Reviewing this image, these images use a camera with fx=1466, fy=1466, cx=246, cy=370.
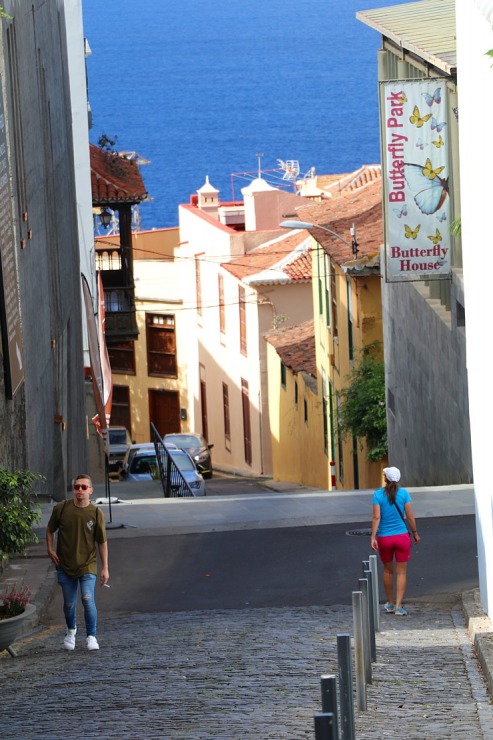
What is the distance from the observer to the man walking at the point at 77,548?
12828 mm

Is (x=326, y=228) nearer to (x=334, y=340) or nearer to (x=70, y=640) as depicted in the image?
(x=334, y=340)

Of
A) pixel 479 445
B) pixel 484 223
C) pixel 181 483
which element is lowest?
pixel 181 483

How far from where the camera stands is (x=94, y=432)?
143 ft

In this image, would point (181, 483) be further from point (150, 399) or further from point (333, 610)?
point (150, 399)

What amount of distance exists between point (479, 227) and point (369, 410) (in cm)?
2099

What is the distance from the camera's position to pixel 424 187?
76.1ft

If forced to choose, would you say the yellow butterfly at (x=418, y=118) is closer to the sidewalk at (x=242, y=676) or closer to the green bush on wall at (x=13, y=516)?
the sidewalk at (x=242, y=676)

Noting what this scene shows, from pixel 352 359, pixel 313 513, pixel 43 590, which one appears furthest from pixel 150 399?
pixel 43 590

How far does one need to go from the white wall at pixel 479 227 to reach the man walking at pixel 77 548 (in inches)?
133

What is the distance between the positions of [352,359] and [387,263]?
12758 millimetres

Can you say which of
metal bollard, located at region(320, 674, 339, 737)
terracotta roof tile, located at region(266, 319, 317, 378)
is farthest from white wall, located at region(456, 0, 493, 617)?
terracotta roof tile, located at region(266, 319, 317, 378)

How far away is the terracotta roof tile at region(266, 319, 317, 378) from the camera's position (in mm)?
43406

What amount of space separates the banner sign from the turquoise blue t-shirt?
31.6 feet

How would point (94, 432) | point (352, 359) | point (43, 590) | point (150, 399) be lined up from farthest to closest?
1. point (150, 399)
2. point (94, 432)
3. point (352, 359)
4. point (43, 590)
